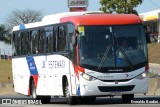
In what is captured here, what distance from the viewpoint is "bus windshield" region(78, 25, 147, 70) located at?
23.9 metres

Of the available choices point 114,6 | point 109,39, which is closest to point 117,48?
point 109,39

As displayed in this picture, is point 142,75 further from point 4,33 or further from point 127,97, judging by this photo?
point 4,33

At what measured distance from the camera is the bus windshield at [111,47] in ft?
78.3

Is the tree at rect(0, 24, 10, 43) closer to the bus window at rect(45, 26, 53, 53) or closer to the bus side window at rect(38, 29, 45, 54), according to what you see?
the bus side window at rect(38, 29, 45, 54)

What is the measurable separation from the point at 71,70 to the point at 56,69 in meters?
1.84

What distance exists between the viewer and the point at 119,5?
83312 millimetres

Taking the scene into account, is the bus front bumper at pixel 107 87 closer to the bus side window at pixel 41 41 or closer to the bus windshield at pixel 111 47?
the bus windshield at pixel 111 47

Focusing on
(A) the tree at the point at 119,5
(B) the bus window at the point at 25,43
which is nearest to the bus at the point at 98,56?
(B) the bus window at the point at 25,43

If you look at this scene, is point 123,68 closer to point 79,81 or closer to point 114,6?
point 79,81

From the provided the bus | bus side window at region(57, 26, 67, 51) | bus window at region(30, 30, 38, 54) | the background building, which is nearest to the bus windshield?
the bus

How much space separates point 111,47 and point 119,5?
5962 centimetres

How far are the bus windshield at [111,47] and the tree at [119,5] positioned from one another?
57113 mm

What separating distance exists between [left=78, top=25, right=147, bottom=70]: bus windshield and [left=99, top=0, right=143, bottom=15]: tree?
187ft

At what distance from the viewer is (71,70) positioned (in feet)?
80.7
